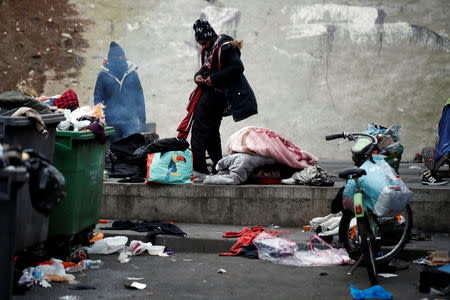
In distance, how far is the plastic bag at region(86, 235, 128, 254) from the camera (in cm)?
604

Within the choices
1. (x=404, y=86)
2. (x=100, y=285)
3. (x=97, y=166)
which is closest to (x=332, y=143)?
(x=404, y=86)

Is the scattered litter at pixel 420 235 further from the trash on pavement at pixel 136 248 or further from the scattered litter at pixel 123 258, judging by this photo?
the scattered litter at pixel 123 258

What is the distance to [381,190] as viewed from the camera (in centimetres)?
521

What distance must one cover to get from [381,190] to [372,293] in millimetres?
969

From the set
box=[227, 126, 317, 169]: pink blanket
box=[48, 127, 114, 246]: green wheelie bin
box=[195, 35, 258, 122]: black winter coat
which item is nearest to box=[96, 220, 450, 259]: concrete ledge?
box=[48, 127, 114, 246]: green wheelie bin

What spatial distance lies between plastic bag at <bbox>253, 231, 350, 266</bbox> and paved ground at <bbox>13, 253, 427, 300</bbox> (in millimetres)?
119

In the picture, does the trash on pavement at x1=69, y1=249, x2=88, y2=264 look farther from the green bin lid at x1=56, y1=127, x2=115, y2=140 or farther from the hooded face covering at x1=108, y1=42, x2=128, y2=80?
the hooded face covering at x1=108, y1=42, x2=128, y2=80

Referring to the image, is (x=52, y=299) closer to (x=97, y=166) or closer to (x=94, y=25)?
(x=97, y=166)

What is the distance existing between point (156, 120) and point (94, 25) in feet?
8.24

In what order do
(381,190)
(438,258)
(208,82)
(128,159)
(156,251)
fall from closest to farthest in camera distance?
(381,190) → (438,258) → (156,251) → (208,82) → (128,159)

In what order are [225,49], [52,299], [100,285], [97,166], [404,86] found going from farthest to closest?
[404,86] < [225,49] < [97,166] < [100,285] < [52,299]

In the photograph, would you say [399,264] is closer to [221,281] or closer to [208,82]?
[221,281]

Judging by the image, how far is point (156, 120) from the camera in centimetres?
1400

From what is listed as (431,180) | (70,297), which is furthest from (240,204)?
(70,297)
